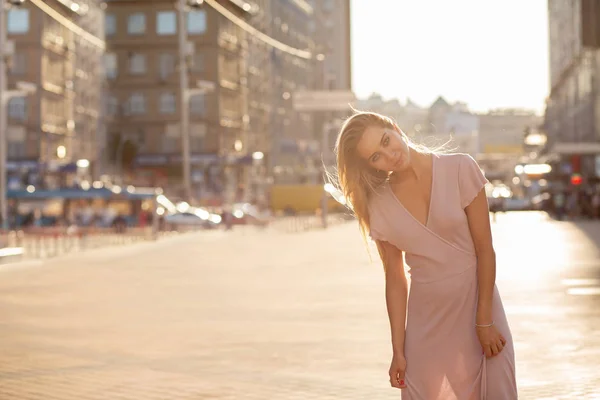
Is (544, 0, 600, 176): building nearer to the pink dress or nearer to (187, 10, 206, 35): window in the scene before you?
(187, 10, 206, 35): window

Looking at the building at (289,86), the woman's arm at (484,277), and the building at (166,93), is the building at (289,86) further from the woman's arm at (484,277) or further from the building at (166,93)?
the woman's arm at (484,277)

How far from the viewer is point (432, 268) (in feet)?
19.6

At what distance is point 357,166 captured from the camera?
6.02 m

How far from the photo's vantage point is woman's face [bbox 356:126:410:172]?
19.4 feet

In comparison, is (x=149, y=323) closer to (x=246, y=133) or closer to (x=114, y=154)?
(x=114, y=154)

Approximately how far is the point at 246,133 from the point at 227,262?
3218 inches

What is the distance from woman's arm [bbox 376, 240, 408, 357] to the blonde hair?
13 centimetres

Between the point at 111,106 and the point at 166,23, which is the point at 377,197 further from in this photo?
the point at 166,23

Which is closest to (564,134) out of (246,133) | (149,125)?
(246,133)

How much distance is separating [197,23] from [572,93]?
2706 centimetres

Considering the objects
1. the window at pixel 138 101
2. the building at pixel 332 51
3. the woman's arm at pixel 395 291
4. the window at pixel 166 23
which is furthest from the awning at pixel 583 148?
the woman's arm at pixel 395 291

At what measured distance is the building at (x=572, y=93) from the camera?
304ft

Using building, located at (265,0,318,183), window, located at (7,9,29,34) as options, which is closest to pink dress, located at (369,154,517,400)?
window, located at (7,9,29,34)

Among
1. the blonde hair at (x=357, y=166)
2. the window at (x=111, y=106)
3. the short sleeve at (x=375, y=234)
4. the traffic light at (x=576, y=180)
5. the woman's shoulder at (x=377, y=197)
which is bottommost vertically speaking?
the traffic light at (x=576, y=180)
